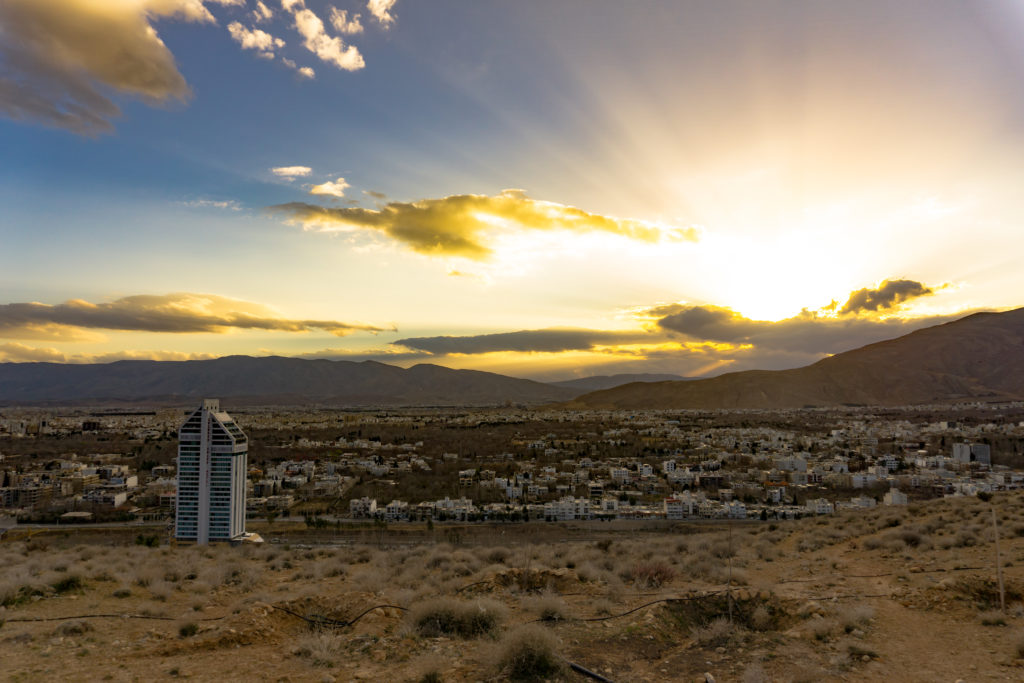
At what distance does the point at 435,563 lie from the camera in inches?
677

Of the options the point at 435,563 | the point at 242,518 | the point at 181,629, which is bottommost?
the point at 242,518

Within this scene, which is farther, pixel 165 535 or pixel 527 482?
pixel 527 482

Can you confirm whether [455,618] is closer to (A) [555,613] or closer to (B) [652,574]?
(A) [555,613]

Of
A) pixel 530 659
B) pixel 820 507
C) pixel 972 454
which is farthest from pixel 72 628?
pixel 972 454

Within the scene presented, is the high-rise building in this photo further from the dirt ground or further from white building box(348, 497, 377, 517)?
white building box(348, 497, 377, 517)

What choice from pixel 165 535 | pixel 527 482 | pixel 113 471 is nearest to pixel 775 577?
pixel 165 535

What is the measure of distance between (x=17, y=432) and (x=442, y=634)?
14067 cm

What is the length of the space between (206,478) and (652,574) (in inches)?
955

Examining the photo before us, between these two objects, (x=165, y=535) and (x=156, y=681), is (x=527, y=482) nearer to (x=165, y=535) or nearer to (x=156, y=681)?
(x=165, y=535)

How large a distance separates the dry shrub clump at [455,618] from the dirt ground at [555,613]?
6 cm

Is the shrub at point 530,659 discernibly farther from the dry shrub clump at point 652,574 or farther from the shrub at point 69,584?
the shrub at point 69,584

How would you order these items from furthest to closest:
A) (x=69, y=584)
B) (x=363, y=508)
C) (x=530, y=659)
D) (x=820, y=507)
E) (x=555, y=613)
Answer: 1. (x=363, y=508)
2. (x=820, y=507)
3. (x=69, y=584)
4. (x=555, y=613)
5. (x=530, y=659)

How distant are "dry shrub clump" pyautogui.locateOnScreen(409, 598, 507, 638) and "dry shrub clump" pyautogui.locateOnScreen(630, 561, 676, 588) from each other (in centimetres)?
499

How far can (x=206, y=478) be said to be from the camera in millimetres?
29531
